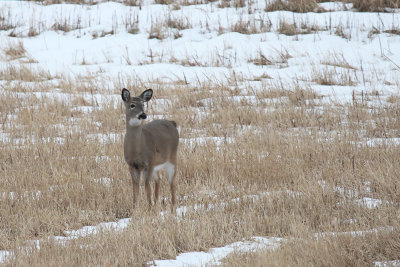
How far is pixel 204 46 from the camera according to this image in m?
17.3

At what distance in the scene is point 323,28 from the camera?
1791 centimetres

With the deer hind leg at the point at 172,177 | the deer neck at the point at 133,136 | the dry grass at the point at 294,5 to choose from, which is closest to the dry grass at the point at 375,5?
the dry grass at the point at 294,5

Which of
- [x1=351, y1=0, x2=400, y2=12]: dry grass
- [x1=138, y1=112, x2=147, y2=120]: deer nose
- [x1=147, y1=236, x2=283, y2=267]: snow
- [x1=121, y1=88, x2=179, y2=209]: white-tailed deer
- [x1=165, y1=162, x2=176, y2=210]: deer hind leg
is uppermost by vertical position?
[x1=351, y1=0, x2=400, y2=12]: dry grass

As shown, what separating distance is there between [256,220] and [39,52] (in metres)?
13.0

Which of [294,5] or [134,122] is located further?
[294,5]

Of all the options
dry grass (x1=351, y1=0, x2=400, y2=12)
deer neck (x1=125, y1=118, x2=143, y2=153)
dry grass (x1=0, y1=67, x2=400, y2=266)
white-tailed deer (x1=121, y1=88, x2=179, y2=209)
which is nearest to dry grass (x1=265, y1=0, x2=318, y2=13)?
dry grass (x1=351, y1=0, x2=400, y2=12)

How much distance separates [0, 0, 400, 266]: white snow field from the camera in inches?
571

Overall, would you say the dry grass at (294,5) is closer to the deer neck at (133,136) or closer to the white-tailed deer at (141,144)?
the white-tailed deer at (141,144)

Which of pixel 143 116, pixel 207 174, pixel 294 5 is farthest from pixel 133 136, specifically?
pixel 294 5

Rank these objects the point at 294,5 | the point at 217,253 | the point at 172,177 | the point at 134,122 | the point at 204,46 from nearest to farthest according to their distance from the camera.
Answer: the point at 217,253
the point at 134,122
the point at 172,177
the point at 204,46
the point at 294,5

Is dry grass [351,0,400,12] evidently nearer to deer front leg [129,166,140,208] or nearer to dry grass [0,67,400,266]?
dry grass [0,67,400,266]

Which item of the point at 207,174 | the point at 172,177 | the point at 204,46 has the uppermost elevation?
the point at 204,46

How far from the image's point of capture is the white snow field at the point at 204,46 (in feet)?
47.6

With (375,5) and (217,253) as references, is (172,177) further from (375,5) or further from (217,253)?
(375,5)
